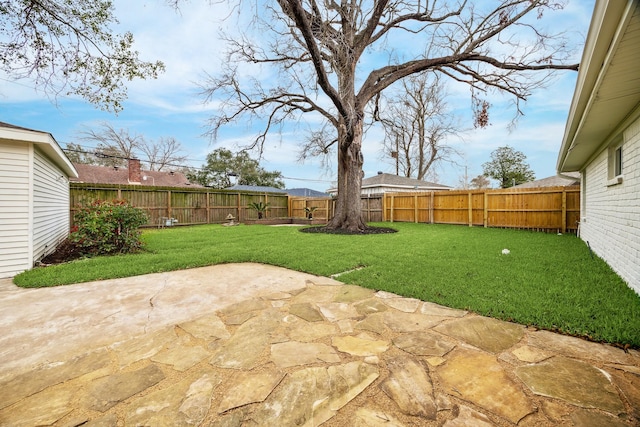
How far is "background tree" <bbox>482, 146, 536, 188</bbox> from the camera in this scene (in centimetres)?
1991

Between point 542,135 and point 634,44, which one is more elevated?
point 542,135

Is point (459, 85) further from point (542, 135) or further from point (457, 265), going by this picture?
point (457, 265)

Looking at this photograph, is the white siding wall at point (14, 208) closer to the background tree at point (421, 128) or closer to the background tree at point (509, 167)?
the background tree at point (421, 128)

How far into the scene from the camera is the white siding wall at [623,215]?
2934mm

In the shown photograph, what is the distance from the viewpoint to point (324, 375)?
1506 mm

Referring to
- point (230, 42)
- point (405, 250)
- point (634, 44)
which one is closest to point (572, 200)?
point (405, 250)

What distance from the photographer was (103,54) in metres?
4.49

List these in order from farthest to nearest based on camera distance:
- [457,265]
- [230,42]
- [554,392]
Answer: [230,42], [457,265], [554,392]

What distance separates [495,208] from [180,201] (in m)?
13.8

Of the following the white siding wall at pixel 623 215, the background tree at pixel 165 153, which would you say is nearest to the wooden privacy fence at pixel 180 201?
the white siding wall at pixel 623 215

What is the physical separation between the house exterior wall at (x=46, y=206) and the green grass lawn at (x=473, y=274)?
1104mm

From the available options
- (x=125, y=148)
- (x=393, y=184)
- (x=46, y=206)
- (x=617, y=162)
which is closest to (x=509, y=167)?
(x=393, y=184)

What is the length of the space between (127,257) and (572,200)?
40.0ft

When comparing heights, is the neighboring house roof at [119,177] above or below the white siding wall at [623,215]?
above
